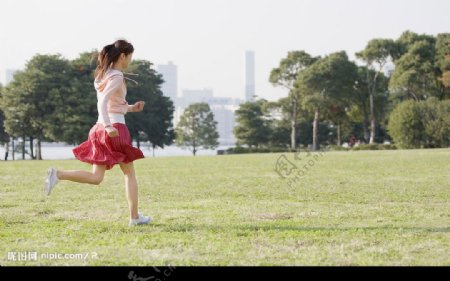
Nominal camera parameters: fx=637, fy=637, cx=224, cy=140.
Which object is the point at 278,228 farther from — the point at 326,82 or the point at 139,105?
the point at 326,82

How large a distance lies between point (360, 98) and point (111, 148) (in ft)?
188

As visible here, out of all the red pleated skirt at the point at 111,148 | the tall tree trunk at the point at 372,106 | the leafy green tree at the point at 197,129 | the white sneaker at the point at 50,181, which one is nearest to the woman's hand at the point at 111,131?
the red pleated skirt at the point at 111,148

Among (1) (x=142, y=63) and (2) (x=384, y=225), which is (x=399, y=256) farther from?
(1) (x=142, y=63)

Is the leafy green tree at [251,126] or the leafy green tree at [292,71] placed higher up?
the leafy green tree at [292,71]

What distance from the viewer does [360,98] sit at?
6175 centimetres

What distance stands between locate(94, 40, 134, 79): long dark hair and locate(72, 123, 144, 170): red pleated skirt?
0.57 m

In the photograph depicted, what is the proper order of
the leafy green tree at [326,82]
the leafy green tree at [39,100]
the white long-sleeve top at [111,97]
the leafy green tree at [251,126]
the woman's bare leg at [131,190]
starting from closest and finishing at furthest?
the white long-sleeve top at [111,97]
the woman's bare leg at [131,190]
the leafy green tree at [39,100]
the leafy green tree at [326,82]
the leafy green tree at [251,126]

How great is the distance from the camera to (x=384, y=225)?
21.4ft

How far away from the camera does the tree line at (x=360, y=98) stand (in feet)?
160

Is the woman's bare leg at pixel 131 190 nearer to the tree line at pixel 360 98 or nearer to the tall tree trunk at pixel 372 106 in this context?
the tree line at pixel 360 98

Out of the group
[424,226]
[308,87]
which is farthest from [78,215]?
[308,87]

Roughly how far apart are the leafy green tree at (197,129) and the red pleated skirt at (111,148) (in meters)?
64.2

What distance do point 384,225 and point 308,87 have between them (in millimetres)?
52091
